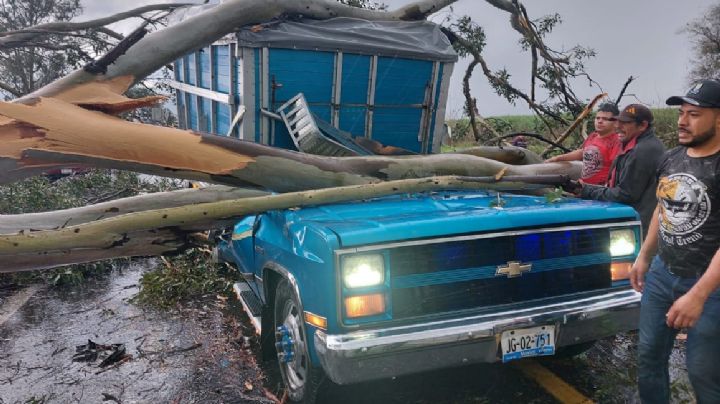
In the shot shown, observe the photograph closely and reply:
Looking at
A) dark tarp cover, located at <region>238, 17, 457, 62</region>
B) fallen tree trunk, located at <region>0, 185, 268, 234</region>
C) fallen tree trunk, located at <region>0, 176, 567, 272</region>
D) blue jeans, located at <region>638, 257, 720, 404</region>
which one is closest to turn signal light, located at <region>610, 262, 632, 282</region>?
blue jeans, located at <region>638, 257, 720, 404</region>

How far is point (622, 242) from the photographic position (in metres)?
3.50

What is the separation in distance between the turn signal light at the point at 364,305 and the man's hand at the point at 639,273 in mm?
1466

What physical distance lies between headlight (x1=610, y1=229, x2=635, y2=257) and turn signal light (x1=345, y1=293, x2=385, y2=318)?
156cm

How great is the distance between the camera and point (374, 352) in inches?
110

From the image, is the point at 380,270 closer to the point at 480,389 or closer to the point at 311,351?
the point at 311,351

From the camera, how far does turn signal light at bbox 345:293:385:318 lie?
290cm

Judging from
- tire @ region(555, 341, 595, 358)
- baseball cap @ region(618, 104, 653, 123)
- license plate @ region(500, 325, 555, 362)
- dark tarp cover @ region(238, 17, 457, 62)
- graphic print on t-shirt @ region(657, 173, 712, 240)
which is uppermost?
dark tarp cover @ region(238, 17, 457, 62)

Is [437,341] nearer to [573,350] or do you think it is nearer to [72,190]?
[573,350]

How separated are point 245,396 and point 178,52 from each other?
11.3ft

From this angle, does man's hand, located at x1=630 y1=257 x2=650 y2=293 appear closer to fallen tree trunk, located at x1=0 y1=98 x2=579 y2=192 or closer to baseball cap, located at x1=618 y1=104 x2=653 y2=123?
baseball cap, located at x1=618 y1=104 x2=653 y2=123

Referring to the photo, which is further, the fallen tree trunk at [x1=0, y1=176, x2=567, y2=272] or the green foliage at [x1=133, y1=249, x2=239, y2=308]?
the green foliage at [x1=133, y1=249, x2=239, y2=308]

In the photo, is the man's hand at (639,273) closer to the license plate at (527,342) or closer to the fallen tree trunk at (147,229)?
the license plate at (527,342)

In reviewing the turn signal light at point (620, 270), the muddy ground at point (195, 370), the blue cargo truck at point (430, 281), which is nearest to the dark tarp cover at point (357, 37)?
the blue cargo truck at point (430, 281)

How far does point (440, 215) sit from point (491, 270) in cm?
42
